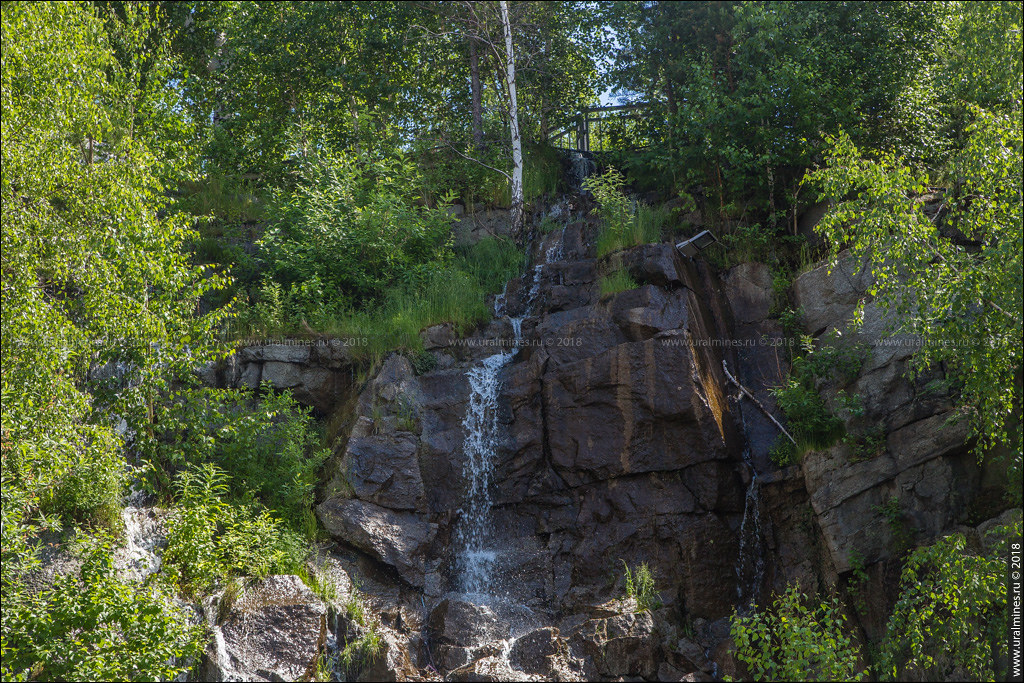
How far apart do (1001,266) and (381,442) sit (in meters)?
7.73

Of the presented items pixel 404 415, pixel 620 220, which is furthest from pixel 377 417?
pixel 620 220

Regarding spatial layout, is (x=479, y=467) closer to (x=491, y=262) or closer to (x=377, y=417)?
(x=377, y=417)

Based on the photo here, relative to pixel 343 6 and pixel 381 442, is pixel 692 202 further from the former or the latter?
pixel 343 6

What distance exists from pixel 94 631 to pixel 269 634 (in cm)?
182

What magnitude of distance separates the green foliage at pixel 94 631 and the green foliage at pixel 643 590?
4.98m

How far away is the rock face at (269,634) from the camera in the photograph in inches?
351

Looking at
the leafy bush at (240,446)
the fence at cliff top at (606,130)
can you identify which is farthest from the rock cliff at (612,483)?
the fence at cliff top at (606,130)

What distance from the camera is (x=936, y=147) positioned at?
1490 centimetres

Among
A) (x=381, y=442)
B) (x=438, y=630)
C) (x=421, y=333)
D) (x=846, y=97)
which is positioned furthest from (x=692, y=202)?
(x=438, y=630)

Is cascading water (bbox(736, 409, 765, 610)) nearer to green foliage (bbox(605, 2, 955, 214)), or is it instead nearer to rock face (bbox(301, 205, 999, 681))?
rock face (bbox(301, 205, 999, 681))

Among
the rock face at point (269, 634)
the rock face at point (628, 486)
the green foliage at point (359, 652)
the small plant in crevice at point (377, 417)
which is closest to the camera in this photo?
the rock face at point (269, 634)

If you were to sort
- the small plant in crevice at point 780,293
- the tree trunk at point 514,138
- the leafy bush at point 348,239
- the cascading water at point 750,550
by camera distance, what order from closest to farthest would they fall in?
the cascading water at point 750,550 → the small plant in crevice at point 780,293 → the leafy bush at point 348,239 → the tree trunk at point 514,138

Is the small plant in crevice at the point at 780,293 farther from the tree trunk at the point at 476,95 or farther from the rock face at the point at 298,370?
the tree trunk at the point at 476,95

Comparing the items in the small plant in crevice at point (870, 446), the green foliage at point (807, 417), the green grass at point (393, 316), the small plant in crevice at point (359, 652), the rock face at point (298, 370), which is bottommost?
the small plant in crevice at point (359, 652)
